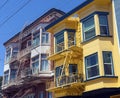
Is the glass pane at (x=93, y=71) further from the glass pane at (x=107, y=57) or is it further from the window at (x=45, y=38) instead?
the window at (x=45, y=38)

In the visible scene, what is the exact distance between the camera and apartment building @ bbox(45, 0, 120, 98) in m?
21.2

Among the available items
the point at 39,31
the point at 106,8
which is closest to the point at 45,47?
the point at 39,31

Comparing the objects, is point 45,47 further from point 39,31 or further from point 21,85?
point 21,85

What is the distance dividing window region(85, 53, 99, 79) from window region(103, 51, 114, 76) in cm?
71

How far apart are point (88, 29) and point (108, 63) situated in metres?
3.96

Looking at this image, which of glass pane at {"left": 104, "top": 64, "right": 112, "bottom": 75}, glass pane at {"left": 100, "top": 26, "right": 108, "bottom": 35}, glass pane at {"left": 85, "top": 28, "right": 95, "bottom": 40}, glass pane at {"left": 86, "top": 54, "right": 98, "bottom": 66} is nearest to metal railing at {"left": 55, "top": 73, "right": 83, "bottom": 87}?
glass pane at {"left": 86, "top": 54, "right": 98, "bottom": 66}

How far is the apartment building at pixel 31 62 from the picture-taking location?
32188 mm

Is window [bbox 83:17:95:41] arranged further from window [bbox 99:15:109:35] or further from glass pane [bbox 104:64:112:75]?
glass pane [bbox 104:64:112:75]

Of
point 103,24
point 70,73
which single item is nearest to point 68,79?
point 70,73

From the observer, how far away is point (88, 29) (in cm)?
2377

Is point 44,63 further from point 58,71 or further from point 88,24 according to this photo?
point 88,24

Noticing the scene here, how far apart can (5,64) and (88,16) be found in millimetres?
21960

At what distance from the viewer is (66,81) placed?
24188mm

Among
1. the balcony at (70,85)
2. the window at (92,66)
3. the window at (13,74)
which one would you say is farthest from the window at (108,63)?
the window at (13,74)
